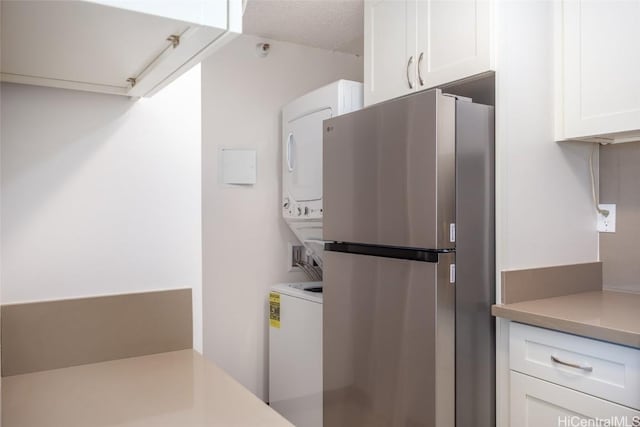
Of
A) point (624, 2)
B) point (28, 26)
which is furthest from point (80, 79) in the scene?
point (624, 2)

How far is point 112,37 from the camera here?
78cm

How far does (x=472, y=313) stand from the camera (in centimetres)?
171

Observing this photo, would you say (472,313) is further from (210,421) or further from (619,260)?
(210,421)

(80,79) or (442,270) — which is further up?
(80,79)

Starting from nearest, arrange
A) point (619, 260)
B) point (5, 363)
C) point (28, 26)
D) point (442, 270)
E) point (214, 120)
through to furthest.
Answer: point (28, 26)
point (5, 363)
point (442, 270)
point (619, 260)
point (214, 120)

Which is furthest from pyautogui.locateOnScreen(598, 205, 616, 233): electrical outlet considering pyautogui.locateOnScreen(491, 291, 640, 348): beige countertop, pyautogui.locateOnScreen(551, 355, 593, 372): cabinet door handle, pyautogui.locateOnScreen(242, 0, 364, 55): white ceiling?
pyautogui.locateOnScreen(242, 0, 364, 55): white ceiling

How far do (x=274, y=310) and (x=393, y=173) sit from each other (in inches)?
54.2

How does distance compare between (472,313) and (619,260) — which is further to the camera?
(619,260)

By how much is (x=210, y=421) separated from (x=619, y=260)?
1.86m

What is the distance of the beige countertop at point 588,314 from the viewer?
1.38m

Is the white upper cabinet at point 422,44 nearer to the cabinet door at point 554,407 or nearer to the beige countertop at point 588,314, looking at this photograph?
the beige countertop at point 588,314

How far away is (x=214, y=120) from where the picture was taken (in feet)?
9.70

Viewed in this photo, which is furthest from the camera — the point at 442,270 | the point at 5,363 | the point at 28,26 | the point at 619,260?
the point at 619,260

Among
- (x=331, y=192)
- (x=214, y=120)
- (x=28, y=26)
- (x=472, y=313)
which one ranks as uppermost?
(x=214, y=120)
